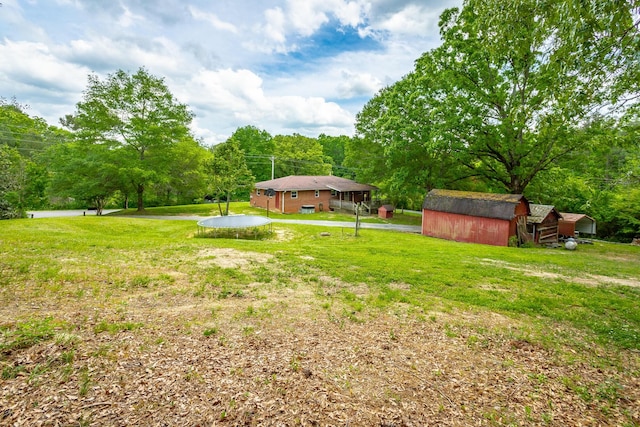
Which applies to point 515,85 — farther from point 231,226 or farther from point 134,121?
point 134,121

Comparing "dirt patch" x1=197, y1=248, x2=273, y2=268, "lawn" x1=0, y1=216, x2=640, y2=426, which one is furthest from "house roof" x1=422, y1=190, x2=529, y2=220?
"dirt patch" x1=197, y1=248, x2=273, y2=268

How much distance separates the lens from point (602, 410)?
3617 mm

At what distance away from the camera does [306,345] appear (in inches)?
190

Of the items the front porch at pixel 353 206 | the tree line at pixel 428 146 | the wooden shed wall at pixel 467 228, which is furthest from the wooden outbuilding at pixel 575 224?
the front porch at pixel 353 206

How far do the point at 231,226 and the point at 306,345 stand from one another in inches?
559

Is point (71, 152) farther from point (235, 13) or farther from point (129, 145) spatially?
point (235, 13)

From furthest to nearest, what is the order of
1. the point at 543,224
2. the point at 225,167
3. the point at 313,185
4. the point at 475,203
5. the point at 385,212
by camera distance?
the point at 313,185 → the point at 385,212 → the point at 225,167 → the point at 543,224 → the point at 475,203

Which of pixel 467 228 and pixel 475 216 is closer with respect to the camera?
pixel 475 216

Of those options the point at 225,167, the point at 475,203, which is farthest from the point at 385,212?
the point at 225,167

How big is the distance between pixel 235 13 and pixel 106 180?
66.3 feet

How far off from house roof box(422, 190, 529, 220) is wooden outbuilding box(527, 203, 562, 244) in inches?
77.4

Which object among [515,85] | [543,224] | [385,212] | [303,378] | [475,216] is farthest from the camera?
[385,212]

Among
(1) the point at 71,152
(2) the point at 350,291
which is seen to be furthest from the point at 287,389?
(1) the point at 71,152

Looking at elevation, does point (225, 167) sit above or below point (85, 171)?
above
